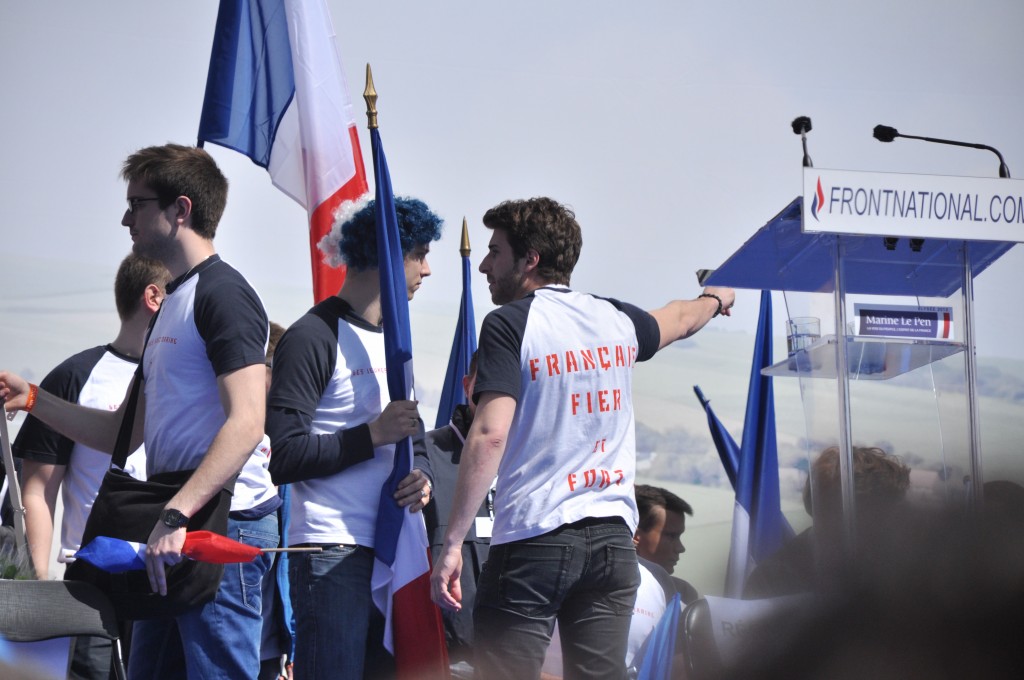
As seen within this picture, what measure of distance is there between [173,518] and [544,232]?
1.21m

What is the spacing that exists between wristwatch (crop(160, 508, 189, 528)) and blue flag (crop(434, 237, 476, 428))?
2.75m

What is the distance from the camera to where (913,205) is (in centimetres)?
268

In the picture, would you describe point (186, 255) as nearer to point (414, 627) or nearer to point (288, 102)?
point (414, 627)

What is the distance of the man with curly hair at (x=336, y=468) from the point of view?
8.38 feet

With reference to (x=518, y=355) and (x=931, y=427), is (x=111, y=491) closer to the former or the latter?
(x=518, y=355)

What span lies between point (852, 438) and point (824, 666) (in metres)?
2.16

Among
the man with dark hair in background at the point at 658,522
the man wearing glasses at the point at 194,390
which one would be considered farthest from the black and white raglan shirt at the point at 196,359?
the man with dark hair in background at the point at 658,522

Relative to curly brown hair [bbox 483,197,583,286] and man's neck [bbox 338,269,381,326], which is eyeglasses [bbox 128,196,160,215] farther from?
curly brown hair [bbox 483,197,583,286]

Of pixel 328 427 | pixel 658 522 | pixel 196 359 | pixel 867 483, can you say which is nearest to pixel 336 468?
pixel 328 427

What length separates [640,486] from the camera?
173 inches

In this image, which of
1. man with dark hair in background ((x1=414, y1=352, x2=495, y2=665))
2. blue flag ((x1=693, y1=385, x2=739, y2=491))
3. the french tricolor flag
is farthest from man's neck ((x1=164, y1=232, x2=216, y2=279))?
blue flag ((x1=693, y1=385, x2=739, y2=491))

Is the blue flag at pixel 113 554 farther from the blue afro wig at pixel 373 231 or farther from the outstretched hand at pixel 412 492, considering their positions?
the blue afro wig at pixel 373 231

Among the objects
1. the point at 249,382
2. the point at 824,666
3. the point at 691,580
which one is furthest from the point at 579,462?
the point at 824,666

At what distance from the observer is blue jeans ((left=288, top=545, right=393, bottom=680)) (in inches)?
99.6
